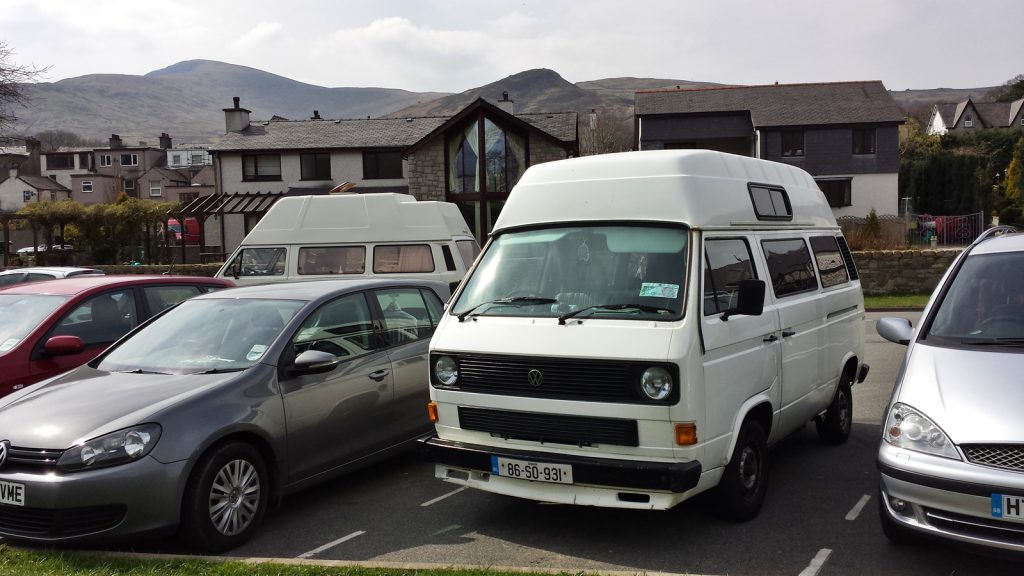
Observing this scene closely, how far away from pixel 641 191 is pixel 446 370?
6.06ft

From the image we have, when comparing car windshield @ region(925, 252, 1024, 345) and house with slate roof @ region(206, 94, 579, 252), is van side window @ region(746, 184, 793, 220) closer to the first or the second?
car windshield @ region(925, 252, 1024, 345)

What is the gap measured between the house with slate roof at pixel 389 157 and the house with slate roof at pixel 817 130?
10.1 m

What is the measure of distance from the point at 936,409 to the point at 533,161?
34.9 meters

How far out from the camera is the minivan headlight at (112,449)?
16.8 feet

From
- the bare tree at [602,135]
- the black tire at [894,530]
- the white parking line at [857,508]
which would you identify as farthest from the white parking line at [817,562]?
the bare tree at [602,135]

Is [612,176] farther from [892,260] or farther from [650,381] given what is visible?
[892,260]

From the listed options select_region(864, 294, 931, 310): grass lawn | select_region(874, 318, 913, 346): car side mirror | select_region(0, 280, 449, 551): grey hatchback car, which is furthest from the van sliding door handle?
select_region(864, 294, 931, 310): grass lawn

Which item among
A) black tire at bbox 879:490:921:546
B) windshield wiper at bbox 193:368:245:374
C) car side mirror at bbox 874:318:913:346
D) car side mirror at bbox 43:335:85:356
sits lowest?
black tire at bbox 879:490:921:546

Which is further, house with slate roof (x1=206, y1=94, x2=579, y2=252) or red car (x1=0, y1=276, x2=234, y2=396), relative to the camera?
house with slate roof (x1=206, y1=94, x2=579, y2=252)

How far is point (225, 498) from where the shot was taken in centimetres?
559

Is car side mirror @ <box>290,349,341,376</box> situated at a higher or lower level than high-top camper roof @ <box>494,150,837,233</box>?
lower

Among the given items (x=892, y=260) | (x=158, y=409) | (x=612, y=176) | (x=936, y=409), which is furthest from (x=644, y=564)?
(x=892, y=260)

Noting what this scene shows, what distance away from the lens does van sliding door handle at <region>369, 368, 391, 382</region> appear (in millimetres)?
6938

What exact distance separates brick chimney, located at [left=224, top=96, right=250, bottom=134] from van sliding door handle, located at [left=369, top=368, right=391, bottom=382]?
4680cm
